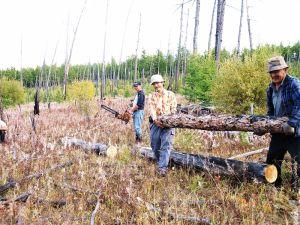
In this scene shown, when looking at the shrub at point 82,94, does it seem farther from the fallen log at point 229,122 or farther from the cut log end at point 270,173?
the cut log end at point 270,173

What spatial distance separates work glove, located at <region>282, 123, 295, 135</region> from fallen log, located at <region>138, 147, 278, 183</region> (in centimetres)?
66

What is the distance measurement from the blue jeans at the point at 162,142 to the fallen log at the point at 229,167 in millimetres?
392

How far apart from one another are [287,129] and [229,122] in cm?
99

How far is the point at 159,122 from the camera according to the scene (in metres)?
6.55

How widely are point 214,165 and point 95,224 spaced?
2.42 meters

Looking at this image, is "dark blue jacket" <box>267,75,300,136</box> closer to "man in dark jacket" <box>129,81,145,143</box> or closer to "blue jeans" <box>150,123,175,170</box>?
"blue jeans" <box>150,123,175,170</box>

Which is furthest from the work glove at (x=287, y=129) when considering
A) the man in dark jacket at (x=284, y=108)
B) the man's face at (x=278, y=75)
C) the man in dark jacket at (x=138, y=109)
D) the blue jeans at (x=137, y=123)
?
the blue jeans at (x=137, y=123)

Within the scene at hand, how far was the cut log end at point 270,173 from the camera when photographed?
206 inches

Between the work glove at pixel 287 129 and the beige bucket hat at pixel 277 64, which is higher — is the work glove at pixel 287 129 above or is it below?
below

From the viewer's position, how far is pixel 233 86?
12008mm

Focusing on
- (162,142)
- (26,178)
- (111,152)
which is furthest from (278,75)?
(111,152)

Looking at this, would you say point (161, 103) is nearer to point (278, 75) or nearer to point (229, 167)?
point (229, 167)

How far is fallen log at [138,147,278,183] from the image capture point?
5262mm

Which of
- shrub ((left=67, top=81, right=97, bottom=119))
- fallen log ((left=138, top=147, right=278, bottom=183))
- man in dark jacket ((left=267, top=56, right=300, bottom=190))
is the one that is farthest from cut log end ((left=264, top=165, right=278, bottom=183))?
shrub ((left=67, top=81, right=97, bottom=119))
